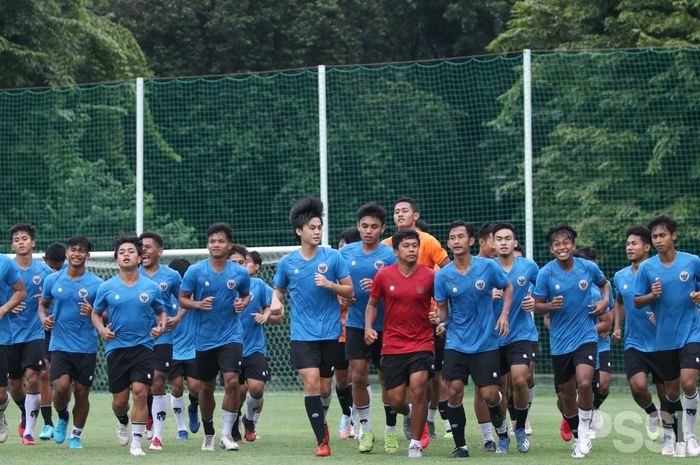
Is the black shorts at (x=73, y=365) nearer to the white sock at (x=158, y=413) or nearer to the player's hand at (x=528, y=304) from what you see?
the white sock at (x=158, y=413)

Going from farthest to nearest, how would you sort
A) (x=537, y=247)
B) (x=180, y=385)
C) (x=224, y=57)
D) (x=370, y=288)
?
(x=224, y=57) → (x=537, y=247) → (x=180, y=385) → (x=370, y=288)

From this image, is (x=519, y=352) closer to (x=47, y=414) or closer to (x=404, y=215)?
(x=404, y=215)

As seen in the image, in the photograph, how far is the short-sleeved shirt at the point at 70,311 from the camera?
1370cm

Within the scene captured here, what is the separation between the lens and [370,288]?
43.0 ft

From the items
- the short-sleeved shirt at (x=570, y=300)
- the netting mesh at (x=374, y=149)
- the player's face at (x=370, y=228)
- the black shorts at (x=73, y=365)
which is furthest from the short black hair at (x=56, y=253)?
the netting mesh at (x=374, y=149)

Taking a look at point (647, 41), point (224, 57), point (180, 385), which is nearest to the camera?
point (180, 385)

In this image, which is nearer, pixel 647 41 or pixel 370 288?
pixel 370 288

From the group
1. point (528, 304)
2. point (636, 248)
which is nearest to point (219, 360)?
point (528, 304)

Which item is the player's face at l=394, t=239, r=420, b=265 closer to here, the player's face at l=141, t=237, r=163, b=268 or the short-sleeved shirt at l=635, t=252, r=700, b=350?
the short-sleeved shirt at l=635, t=252, r=700, b=350

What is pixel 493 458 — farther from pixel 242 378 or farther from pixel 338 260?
pixel 242 378

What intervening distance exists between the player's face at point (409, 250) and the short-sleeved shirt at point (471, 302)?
272 millimetres

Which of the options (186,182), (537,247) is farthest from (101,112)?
(537,247)

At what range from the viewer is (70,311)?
1378cm

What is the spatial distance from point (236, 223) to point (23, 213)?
393cm
